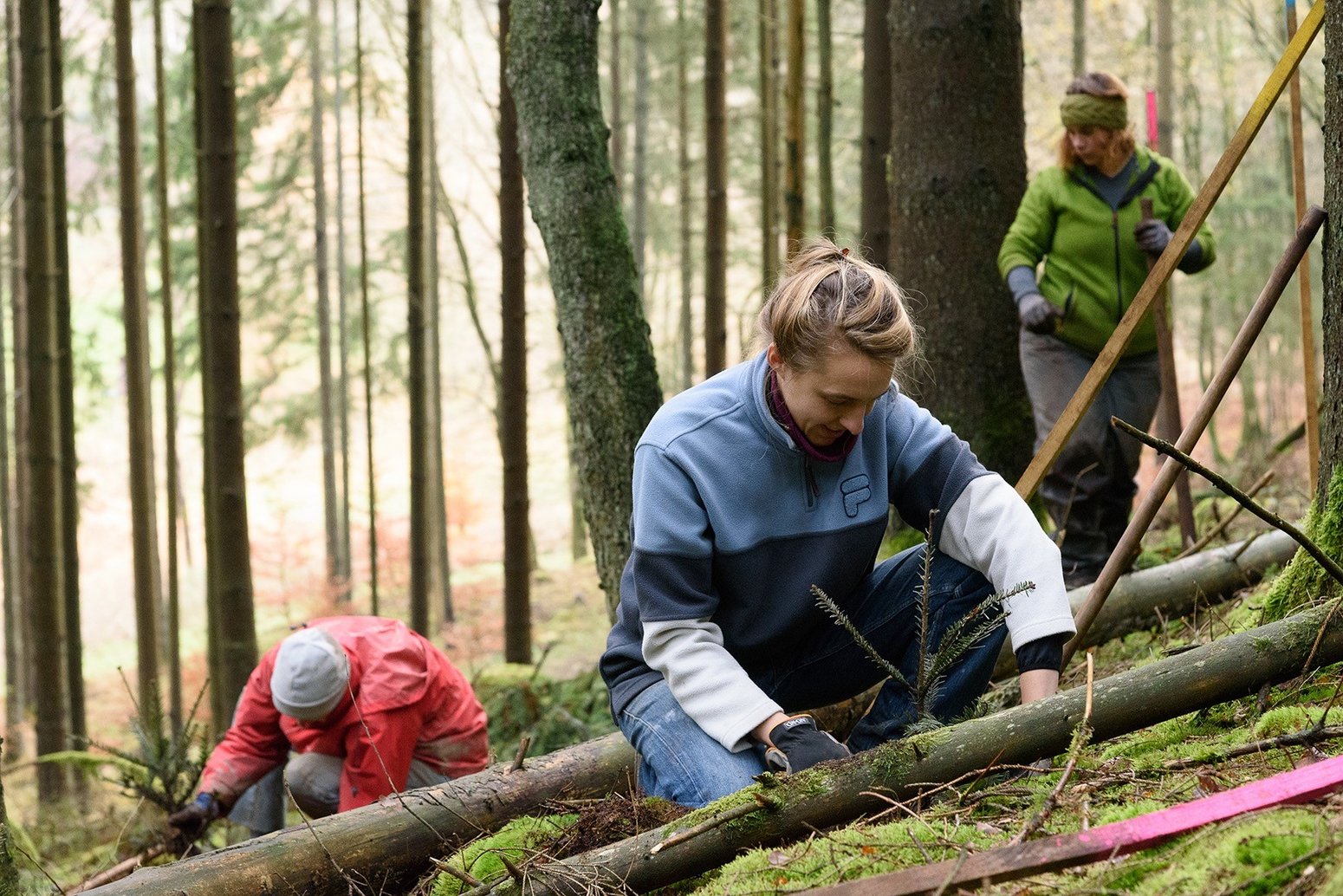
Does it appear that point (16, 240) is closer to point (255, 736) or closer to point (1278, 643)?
point (255, 736)

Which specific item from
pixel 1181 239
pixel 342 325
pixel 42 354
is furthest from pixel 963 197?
pixel 342 325

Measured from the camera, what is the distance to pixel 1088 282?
4.53 m

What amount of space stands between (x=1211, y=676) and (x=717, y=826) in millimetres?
1035

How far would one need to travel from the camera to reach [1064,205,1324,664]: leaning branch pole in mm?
2807

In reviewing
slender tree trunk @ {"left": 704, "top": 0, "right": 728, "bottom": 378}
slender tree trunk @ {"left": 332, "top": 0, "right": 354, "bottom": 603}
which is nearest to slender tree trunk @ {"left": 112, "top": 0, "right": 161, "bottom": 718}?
slender tree trunk @ {"left": 704, "top": 0, "right": 728, "bottom": 378}

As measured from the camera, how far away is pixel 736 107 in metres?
15.9

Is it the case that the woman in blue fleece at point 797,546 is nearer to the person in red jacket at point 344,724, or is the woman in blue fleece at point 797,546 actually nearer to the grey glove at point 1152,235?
the person in red jacket at point 344,724

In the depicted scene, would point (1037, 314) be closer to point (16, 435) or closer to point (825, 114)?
point (825, 114)

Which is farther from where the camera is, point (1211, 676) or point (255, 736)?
point (255, 736)

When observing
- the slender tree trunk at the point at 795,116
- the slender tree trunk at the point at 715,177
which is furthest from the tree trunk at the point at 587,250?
the slender tree trunk at the point at 715,177

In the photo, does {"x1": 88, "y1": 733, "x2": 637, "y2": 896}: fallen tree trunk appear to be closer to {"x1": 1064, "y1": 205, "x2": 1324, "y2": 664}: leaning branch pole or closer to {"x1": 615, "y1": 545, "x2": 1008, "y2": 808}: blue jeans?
{"x1": 615, "y1": 545, "x2": 1008, "y2": 808}: blue jeans

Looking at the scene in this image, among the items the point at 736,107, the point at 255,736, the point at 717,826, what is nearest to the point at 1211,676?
the point at 717,826

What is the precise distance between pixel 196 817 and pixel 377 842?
181cm

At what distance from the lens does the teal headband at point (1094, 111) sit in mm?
4305
